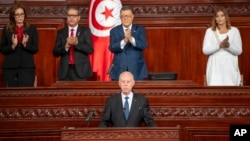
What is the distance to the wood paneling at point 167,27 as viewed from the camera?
11.0 meters

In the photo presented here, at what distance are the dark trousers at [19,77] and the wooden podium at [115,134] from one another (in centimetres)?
233

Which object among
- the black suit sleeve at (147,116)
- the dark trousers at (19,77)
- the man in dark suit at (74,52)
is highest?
the man in dark suit at (74,52)

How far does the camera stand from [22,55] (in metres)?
9.37

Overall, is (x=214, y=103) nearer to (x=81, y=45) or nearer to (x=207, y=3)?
(x=81, y=45)

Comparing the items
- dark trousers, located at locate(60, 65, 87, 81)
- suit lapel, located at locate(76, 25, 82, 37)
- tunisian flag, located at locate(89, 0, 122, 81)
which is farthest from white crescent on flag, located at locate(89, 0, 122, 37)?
dark trousers, located at locate(60, 65, 87, 81)

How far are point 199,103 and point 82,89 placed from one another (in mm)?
1207

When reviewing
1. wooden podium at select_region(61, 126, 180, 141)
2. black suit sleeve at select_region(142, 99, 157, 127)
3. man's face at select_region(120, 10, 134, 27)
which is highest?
man's face at select_region(120, 10, 134, 27)

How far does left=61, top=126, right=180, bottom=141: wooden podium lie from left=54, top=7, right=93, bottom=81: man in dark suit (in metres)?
2.22

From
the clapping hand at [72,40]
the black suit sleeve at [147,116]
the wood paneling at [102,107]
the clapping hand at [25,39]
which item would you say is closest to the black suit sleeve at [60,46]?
the clapping hand at [72,40]

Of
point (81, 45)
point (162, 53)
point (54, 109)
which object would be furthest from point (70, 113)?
point (162, 53)

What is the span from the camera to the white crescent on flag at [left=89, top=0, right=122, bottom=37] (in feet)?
33.8

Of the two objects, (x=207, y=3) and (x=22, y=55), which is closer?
(x=22, y=55)

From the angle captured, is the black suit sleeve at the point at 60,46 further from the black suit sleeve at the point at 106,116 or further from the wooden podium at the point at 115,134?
the wooden podium at the point at 115,134

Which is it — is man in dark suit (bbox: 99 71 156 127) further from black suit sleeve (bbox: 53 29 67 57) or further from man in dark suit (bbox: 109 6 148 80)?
black suit sleeve (bbox: 53 29 67 57)
